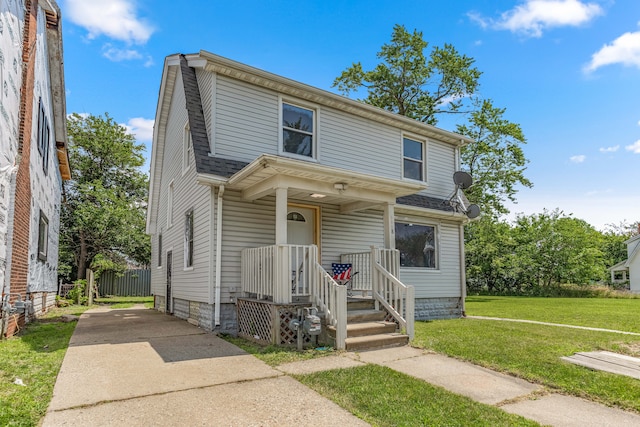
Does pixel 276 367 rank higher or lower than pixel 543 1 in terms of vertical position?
lower

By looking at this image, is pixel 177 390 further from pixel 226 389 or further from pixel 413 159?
pixel 413 159

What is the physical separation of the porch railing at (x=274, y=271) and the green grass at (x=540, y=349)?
2321mm

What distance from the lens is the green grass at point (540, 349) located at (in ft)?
14.4

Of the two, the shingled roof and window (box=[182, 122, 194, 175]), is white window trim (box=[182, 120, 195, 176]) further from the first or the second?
the shingled roof

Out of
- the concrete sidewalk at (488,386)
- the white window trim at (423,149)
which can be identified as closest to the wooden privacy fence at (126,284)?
the white window trim at (423,149)

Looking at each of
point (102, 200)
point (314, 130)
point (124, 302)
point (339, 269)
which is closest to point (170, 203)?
point (314, 130)

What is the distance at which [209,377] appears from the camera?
4684 mm

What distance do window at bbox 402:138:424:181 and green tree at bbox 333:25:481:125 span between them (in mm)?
11185

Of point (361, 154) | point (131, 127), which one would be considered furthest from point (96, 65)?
point (131, 127)

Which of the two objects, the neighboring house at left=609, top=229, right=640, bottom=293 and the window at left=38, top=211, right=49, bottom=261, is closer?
the window at left=38, top=211, right=49, bottom=261

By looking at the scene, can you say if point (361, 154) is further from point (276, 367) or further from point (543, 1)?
point (276, 367)

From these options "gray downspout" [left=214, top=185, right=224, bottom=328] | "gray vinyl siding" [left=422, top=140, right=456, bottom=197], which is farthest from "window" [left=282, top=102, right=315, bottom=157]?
"gray vinyl siding" [left=422, top=140, right=456, bottom=197]

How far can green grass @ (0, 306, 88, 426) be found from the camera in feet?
11.1

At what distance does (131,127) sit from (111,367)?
27758 mm
